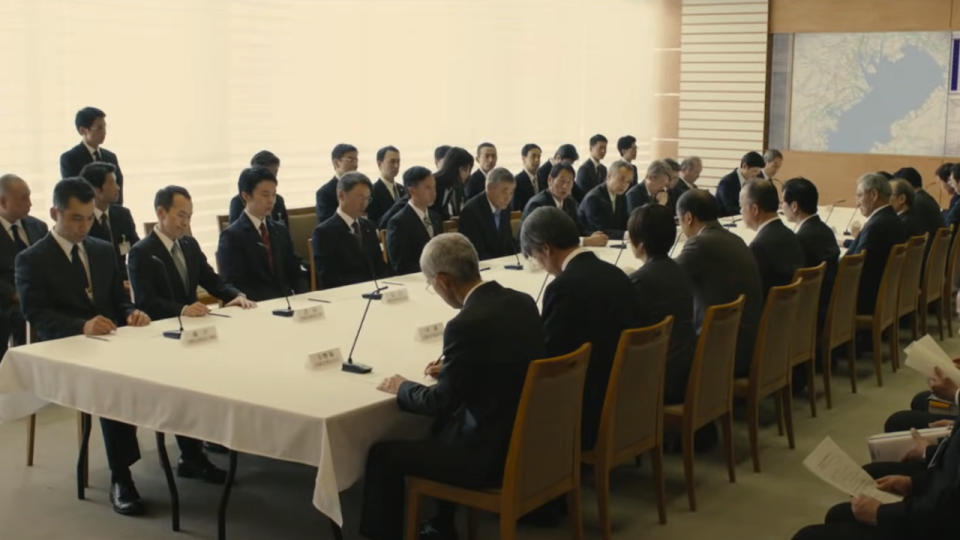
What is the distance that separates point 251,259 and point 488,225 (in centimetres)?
231

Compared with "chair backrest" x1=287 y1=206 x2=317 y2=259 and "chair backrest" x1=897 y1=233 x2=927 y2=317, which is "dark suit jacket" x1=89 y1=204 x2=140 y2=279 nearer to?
"chair backrest" x1=287 y1=206 x2=317 y2=259

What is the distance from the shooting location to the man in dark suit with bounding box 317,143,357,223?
8641 mm

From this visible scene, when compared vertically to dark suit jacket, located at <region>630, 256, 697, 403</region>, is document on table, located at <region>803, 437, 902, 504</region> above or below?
below

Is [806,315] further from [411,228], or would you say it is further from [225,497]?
[225,497]

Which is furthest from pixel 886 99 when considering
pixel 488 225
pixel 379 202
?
pixel 488 225

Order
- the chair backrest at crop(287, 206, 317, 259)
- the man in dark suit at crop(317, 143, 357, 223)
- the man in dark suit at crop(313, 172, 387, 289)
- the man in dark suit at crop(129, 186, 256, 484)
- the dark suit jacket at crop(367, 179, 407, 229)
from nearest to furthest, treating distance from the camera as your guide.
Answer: the man in dark suit at crop(129, 186, 256, 484), the man in dark suit at crop(313, 172, 387, 289), the chair backrest at crop(287, 206, 317, 259), the man in dark suit at crop(317, 143, 357, 223), the dark suit jacket at crop(367, 179, 407, 229)

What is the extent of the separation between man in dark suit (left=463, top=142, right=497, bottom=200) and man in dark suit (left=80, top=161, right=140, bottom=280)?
3462mm

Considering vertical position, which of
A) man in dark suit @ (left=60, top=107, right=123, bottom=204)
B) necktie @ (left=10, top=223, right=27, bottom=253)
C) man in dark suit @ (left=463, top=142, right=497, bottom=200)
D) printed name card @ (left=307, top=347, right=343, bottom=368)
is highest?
man in dark suit @ (left=60, top=107, right=123, bottom=204)

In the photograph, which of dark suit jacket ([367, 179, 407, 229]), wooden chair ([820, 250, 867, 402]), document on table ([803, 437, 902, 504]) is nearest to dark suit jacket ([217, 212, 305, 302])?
dark suit jacket ([367, 179, 407, 229])

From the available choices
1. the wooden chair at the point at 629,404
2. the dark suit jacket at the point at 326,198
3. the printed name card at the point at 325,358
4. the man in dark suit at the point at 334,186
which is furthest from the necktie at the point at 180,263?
the dark suit jacket at the point at 326,198

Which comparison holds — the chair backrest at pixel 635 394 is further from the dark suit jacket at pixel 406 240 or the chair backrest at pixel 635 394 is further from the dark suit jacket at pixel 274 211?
the dark suit jacket at pixel 274 211

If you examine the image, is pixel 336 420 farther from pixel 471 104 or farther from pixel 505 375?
pixel 471 104

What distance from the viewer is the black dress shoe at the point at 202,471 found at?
4.93m

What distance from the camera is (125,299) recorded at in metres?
5.30
